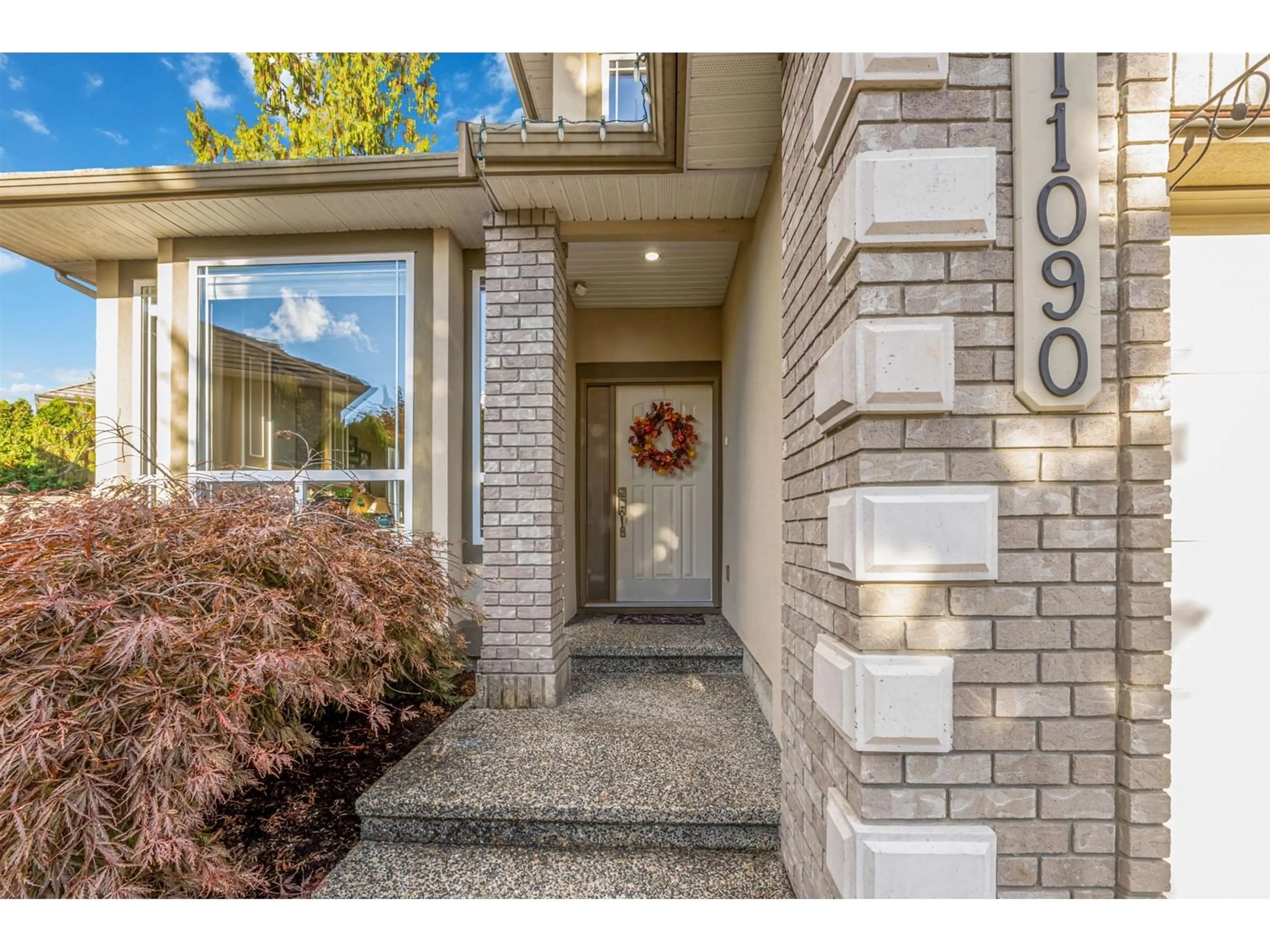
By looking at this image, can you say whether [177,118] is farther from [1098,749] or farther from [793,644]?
[1098,749]

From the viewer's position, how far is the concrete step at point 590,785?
2.04 metres

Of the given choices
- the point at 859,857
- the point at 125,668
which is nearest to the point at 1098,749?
the point at 859,857

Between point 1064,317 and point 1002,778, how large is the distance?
3.41ft

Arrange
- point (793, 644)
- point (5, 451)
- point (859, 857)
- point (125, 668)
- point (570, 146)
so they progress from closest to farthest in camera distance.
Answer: point (859, 857)
point (125, 668)
point (793, 644)
point (570, 146)
point (5, 451)

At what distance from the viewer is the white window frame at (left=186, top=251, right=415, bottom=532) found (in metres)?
3.95

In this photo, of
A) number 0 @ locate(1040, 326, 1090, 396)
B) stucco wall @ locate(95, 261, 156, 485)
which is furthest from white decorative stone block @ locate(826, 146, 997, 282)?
stucco wall @ locate(95, 261, 156, 485)

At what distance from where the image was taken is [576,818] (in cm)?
205

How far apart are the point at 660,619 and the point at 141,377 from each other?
14.3ft

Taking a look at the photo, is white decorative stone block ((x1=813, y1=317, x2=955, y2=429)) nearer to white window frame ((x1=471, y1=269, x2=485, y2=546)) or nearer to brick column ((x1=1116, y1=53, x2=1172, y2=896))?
brick column ((x1=1116, y1=53, x2=1172, y2=896))

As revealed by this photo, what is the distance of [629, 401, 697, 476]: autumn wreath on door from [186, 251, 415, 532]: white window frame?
1956mm

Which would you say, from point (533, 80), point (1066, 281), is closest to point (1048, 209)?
point (1066, 281)

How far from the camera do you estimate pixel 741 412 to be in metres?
3.84

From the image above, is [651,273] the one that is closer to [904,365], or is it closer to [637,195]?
[637,195]

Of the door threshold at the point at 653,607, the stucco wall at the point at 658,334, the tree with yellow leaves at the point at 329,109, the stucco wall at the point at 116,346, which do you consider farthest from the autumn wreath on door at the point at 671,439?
the tree with yellow leaves at the point at 329,109
